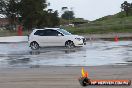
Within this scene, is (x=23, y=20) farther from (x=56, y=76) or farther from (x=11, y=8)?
(x=56, y=76)

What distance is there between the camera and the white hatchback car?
31.2m

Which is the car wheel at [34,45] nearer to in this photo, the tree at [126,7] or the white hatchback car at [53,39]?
the white hatchback car at [53,39]

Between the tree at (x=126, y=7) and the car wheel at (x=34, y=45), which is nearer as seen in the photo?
the car wheel at (x=34, y=45)

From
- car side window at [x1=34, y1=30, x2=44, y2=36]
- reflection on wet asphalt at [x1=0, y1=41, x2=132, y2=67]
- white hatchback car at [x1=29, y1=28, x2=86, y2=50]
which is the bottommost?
reflection on wet asphalt at [x1=0, y1=41, x2=132, y2=67]

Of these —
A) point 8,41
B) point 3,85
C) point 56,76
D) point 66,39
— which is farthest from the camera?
point 8,41

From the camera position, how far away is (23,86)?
37.3 ft

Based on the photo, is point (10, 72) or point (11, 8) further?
point (11, 8)

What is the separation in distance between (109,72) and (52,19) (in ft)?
281

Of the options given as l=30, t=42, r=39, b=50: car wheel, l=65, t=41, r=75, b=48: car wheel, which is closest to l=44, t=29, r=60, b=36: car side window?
l=30, t=42, r=39, b=50: car wheel

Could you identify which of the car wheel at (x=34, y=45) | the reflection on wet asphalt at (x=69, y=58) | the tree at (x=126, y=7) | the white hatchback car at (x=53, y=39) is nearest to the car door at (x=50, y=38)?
the white hatchback car at (x=53, y=39)

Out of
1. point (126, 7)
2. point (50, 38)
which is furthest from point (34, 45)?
point (126, 7)

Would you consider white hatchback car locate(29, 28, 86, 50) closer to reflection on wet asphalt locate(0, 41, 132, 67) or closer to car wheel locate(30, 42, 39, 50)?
car wheel locate(30, 42, 39, 50)

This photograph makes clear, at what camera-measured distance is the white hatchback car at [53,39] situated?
31.2 meters

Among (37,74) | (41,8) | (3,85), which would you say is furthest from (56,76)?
(41,8)
